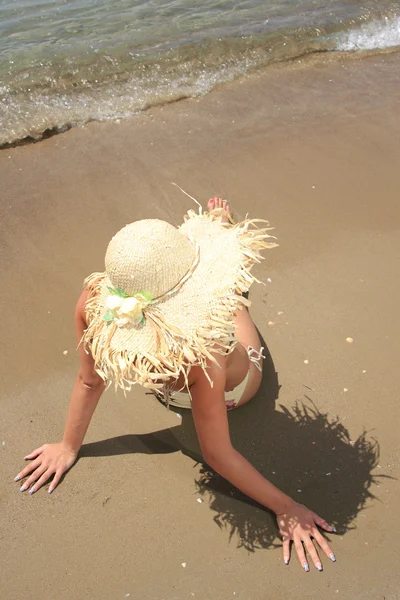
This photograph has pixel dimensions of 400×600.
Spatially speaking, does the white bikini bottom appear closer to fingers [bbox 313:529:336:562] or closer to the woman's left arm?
the woman's left arm

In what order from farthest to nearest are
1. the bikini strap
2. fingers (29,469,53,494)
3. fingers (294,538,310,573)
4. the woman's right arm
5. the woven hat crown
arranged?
1. the bikini strap
2. fingers (29,469,53,494)
3. the woman's right arm
4. fingers (294,538,310,573)
5. the woven hat crown

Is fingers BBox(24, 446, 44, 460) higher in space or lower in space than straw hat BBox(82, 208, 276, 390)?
lower

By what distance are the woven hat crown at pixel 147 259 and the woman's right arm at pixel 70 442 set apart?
56 centimetres

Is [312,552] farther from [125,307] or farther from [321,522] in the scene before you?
[125,307]

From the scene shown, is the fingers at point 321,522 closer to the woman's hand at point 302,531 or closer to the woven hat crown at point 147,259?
the woman's hand at point 302,531

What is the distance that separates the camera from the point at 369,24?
5.71m

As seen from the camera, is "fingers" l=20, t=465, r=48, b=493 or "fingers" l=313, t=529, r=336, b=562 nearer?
"fingers" l=313, t=529, r=336, b=562

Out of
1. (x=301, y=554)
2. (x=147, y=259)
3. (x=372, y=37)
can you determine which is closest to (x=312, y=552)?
(x=301, y=554)

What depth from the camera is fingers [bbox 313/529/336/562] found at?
7.02 ft

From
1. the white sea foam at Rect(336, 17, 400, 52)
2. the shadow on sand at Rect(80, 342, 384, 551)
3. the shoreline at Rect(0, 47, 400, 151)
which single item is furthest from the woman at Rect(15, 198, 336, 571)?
the white sea foam at Rect(336, 17, 400, 52)

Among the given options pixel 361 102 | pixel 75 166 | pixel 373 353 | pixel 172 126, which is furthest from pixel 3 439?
pixel 361 102

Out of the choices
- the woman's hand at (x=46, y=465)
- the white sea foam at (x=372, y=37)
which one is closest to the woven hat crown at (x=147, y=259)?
→ the woman's hand at (x=46, y=465)

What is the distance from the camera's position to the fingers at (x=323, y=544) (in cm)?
214

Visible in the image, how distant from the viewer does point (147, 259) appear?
1.66 m
